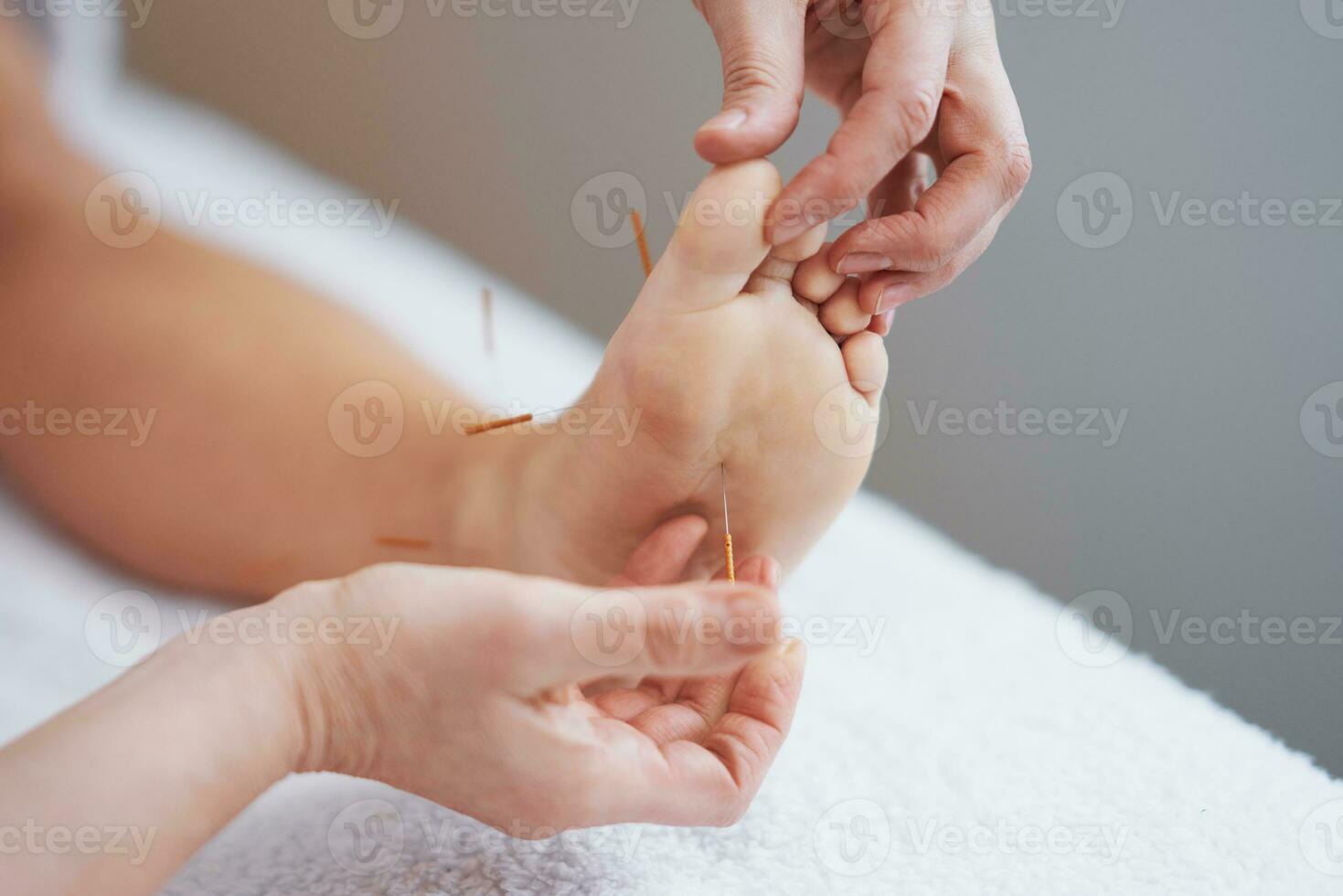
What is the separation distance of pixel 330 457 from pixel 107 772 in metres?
0.49

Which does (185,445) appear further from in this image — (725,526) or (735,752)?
(735,752)

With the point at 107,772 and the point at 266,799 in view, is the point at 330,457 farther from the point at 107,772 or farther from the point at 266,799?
the point at 107,772

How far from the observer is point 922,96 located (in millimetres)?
768

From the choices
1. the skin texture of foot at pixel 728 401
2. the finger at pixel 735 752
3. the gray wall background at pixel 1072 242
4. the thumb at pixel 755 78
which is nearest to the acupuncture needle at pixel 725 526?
the skin texture of foot at pixel 728 401

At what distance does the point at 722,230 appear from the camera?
743mm

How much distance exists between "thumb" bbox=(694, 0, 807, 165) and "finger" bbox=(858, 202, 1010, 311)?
0.48ft

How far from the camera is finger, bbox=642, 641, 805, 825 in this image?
63 centimetres

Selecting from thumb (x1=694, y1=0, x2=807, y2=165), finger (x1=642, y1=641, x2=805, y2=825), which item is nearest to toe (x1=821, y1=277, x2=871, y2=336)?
thumb (x1=694, y1=0, x2=807, y2=165)

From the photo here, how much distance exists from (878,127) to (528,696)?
487mm

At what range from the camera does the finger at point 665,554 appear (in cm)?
84

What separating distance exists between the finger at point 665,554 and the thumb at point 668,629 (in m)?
0.28

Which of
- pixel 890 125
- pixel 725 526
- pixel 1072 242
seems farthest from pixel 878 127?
pixel 1072 242

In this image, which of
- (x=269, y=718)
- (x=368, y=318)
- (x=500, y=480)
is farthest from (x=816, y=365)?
(x=368, y=318)

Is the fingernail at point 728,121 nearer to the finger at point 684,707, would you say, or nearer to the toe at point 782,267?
the toe at point 782,267
